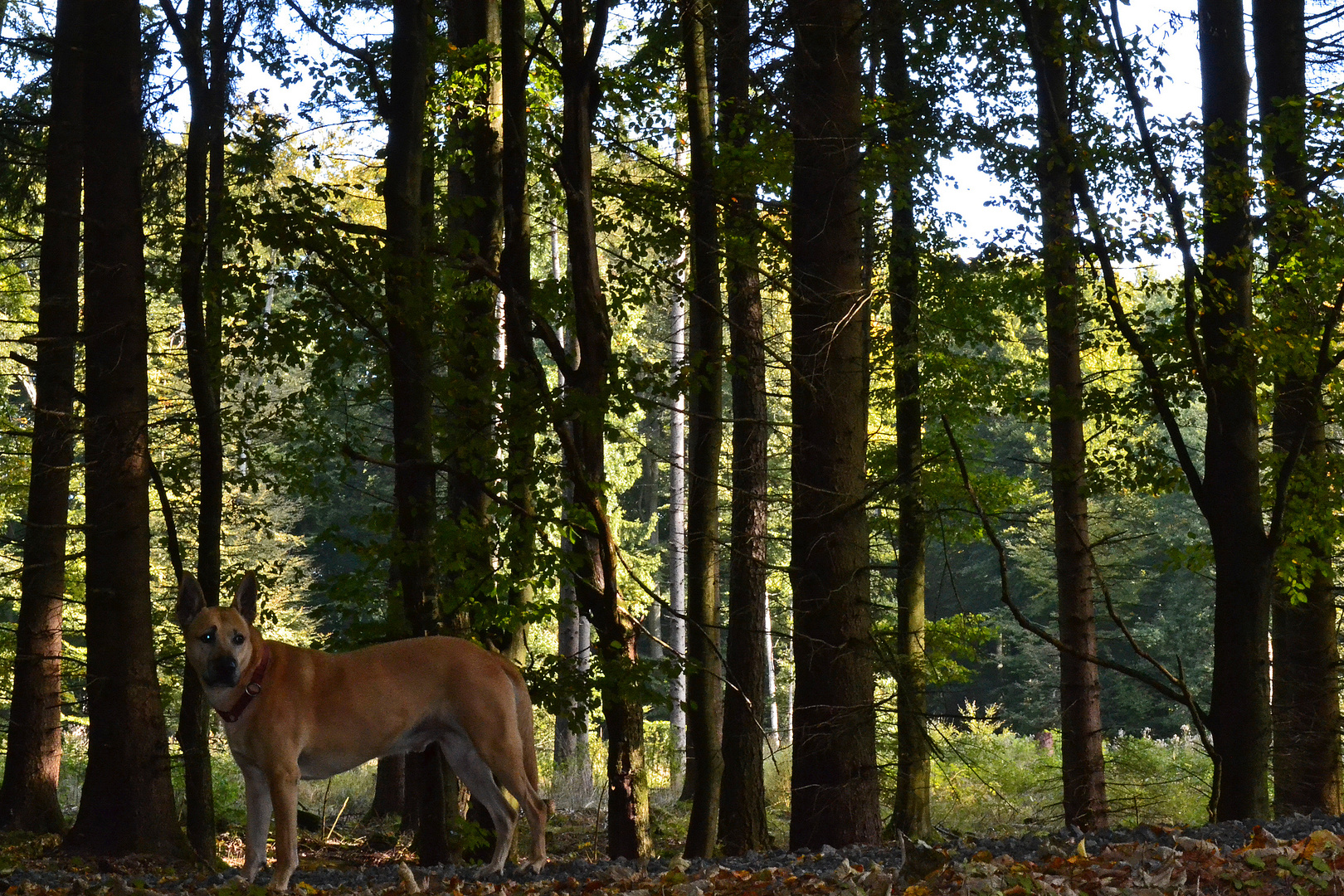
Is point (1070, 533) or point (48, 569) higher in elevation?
point (1070, 533)

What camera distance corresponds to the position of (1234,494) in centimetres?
968

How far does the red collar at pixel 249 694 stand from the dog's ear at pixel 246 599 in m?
0.20

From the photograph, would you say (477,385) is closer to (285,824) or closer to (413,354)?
(413,354)

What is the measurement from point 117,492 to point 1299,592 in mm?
10541

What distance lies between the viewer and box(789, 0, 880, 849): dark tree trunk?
8312mm

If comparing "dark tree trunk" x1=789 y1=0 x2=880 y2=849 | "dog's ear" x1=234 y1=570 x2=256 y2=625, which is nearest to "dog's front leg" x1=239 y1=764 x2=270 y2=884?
"dog's ear" x1=234 y1=570 x2=256 y2=625

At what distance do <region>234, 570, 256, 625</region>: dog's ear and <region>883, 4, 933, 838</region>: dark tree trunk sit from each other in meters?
7.23

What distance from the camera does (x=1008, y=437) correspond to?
4631 cm

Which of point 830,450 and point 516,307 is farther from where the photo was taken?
point 830,450

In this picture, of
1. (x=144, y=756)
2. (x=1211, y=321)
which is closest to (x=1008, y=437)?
(x=1211, y=321)

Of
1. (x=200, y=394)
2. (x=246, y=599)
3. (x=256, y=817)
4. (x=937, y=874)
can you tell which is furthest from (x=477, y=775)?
(x=200, y=394)

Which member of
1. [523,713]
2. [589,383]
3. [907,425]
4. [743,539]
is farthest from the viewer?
[907,425]

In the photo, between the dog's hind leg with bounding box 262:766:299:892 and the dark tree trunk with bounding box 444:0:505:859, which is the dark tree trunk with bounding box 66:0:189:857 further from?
the dog's hind leg with bounding box 262:766:299:892

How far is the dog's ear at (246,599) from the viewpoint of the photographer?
21.6 ft
